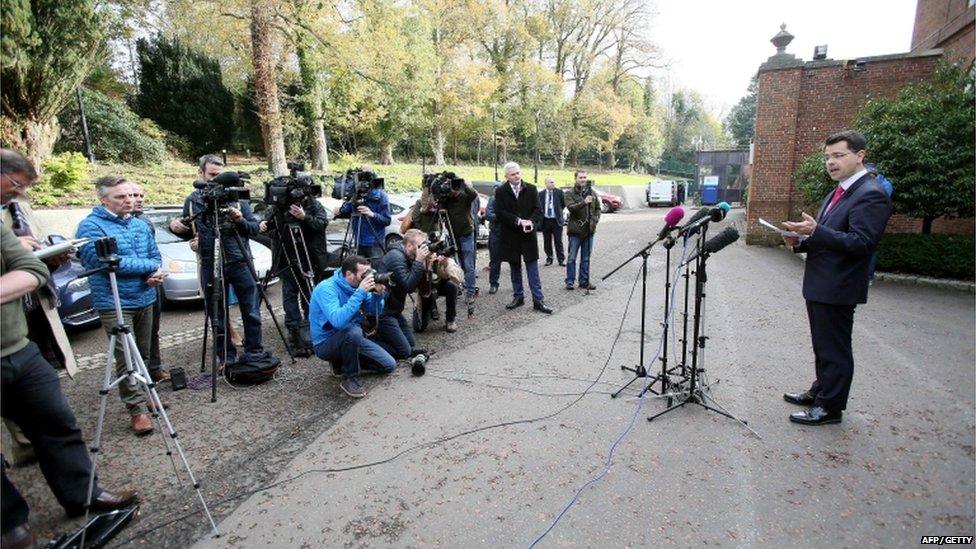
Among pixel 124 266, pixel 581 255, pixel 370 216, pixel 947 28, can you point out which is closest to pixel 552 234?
pixel 581 255

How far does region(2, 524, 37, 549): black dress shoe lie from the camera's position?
2.27 meters

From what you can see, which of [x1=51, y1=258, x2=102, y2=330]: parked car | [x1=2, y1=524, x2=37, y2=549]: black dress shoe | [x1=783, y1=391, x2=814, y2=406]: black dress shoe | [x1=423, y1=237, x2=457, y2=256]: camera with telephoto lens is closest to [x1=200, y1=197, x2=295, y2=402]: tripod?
[x1=423, y1=237, x2=457, y2=256]: camera with telephoto lens

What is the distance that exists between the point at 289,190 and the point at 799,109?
11961 mm

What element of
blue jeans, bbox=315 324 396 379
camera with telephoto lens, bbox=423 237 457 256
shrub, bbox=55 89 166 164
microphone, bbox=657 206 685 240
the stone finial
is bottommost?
blue jeans, bbox=315 324 396 379

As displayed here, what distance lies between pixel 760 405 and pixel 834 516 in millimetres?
1325

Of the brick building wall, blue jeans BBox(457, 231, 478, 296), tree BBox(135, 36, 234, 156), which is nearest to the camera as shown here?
blue jeans BBox(457, 231, 478, 296)

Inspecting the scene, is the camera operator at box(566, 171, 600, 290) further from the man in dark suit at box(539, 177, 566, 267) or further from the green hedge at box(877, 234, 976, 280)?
the green hedge at box(877, 234, 976, 280)

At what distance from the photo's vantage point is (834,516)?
2.53 metres

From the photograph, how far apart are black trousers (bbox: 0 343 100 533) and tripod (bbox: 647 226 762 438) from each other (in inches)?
137

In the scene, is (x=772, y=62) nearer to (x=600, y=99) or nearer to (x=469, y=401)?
(x=469, y=401)

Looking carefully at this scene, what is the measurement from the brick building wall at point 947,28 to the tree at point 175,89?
2469 centimetres

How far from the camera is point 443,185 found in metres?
6.40

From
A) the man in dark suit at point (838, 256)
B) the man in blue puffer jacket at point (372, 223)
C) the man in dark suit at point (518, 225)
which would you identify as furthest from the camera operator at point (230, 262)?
the man in dark suit at point (838, 256)

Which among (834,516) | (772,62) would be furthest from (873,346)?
(772,62)
